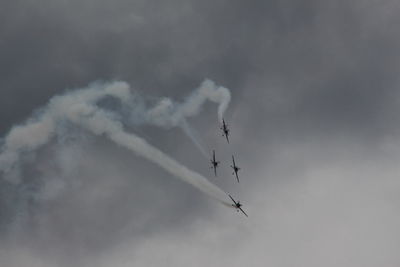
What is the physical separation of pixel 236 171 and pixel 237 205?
34.6 feet

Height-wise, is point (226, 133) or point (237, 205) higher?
point (226, 133)

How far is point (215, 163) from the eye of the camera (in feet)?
614

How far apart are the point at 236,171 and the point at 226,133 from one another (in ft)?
42.8

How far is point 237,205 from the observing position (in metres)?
181

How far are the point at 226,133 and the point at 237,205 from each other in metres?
19.5

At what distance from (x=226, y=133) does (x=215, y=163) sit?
11775mm

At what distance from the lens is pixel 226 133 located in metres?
179

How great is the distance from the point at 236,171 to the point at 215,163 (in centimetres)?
622

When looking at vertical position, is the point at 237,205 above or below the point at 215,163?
below

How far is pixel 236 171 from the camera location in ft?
612
